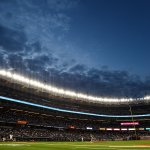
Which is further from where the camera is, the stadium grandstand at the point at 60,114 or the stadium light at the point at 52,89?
the stadium light at the point at 52,89

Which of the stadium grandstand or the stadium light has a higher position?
the stadium light

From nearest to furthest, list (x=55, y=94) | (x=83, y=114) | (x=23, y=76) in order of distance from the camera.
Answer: (x=23, y=76) < (x=55, y=94) < (x=83, y=114)

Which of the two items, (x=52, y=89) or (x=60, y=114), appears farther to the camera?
(x=60, y=114)

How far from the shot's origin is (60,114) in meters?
88.8

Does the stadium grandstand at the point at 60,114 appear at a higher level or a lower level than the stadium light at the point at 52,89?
lower

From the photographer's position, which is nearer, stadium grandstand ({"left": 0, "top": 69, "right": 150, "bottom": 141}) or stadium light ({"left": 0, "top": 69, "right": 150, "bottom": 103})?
stadium grandstand ({"left": 0, "top": 69, "right": 150, "bottom": 141})

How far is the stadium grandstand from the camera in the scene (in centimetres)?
6931

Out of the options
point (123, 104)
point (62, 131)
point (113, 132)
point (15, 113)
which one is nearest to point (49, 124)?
point (62, 131)

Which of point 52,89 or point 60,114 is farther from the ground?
point 52,89

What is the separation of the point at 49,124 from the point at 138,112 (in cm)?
4199

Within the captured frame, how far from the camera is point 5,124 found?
69.8 m

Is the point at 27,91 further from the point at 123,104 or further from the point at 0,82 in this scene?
the point at 123,104

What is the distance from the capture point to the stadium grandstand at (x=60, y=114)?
227 ft

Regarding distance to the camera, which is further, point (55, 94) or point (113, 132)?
point (113, 132)
